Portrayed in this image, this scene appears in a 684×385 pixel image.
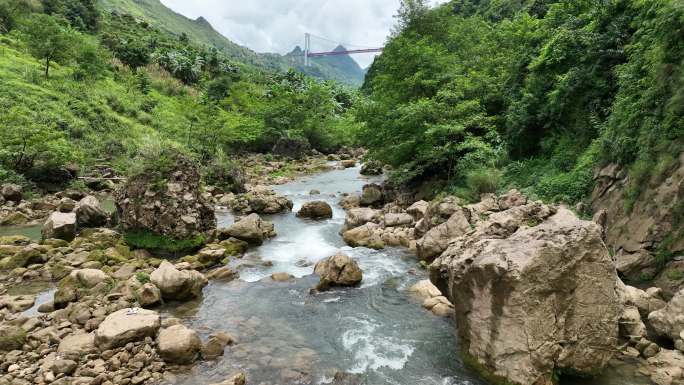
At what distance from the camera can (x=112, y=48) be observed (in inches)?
2227

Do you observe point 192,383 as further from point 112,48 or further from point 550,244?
point 112,48

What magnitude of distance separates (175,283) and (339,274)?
4520mm

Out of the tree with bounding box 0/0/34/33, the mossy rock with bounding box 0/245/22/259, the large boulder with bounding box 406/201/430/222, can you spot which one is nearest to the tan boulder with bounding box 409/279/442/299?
the large boulder with bounding box 406/201/430/222

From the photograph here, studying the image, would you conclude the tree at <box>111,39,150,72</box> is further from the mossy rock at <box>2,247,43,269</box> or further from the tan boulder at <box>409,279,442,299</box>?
the tan boulder at <box>409,279,442,299</box>

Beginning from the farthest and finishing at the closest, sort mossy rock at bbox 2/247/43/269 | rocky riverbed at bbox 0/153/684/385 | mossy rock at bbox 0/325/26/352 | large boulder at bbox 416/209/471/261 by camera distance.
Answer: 1. large boulder at bbox 416/209/471/261
2. mossy rock at bbox 2/247/43/269
3. mossy rock at bbox 0/325/26/352
4. rocky riverbed at bbox 0/153/684/385

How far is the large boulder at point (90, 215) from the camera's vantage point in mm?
15766

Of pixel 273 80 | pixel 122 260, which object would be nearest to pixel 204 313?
pixel 122 260

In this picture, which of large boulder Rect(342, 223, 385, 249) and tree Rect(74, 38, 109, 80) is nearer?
large boulder Rect(342, 223, 385, 249)

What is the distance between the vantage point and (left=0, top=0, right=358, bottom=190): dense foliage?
21.8 m

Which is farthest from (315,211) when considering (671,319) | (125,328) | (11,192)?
(671,319)

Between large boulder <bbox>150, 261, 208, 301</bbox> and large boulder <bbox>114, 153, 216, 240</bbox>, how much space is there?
3360 mm

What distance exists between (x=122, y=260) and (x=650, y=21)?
711 inches

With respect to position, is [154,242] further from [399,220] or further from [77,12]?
[77,12]

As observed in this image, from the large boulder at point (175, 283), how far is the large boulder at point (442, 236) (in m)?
7.23
